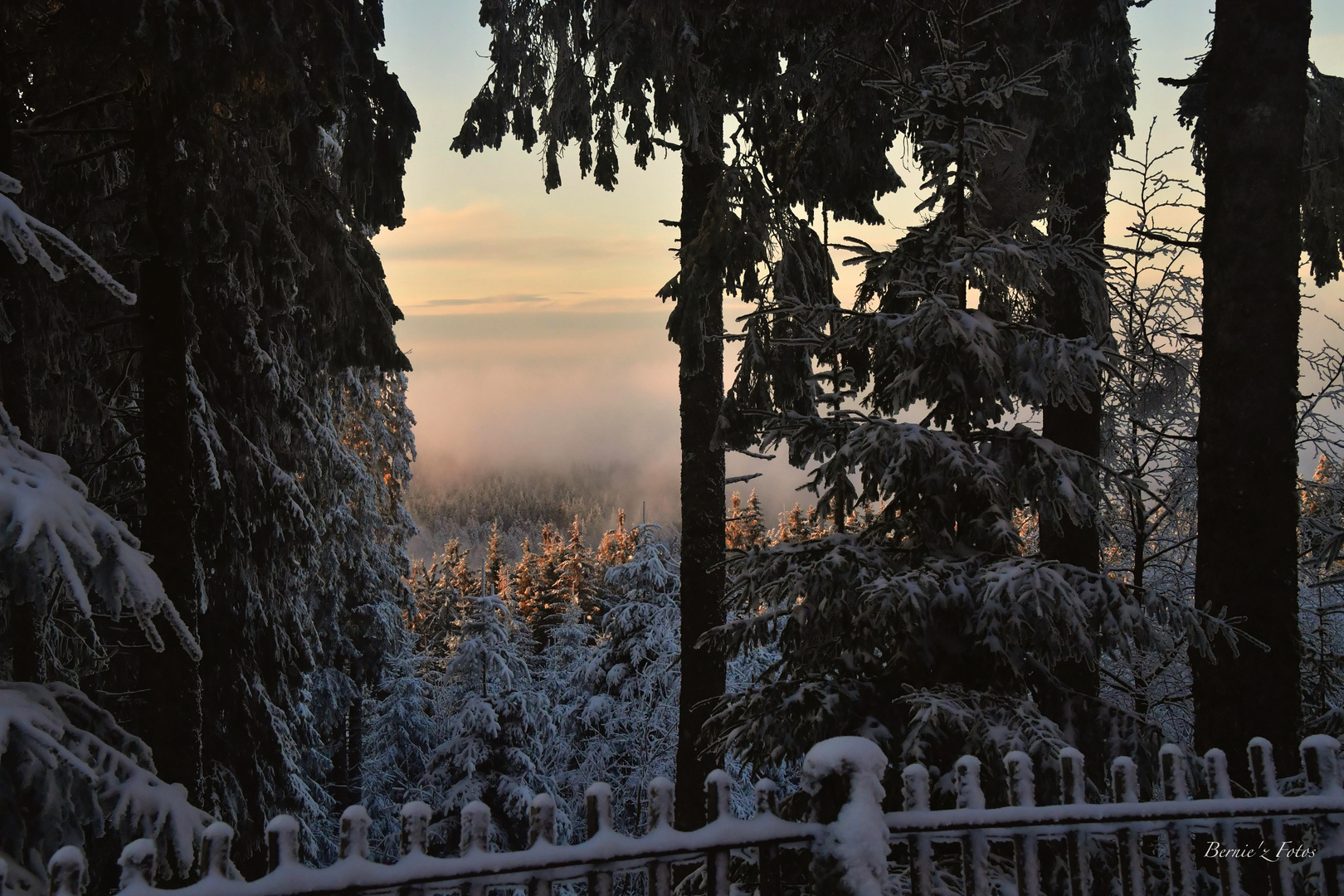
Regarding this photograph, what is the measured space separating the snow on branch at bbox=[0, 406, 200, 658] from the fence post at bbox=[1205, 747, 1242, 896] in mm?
4907

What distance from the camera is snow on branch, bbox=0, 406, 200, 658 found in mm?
3416

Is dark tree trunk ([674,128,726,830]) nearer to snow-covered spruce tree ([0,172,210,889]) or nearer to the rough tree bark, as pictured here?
the rough tree bark

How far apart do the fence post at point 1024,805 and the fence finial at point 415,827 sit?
2.45 meters

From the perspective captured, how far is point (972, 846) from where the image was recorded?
3.90 m

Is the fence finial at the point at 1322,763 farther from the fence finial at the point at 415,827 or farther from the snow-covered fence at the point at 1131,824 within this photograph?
the fence finial at the point at 415,827

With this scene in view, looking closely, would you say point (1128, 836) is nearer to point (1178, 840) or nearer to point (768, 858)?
point (1178, 840)

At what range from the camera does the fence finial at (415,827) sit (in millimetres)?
3055

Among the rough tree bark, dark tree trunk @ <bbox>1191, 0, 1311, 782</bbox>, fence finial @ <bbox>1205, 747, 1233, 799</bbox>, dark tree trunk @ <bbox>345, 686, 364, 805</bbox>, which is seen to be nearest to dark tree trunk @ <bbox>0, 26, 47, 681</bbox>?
the rough tree bark

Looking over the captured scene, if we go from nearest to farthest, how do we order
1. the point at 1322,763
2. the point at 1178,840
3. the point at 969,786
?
the point at 969,786, the point at 1178,840, the point at 1322,763

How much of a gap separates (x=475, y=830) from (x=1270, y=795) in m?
3.79

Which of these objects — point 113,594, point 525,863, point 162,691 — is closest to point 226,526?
point 162,691

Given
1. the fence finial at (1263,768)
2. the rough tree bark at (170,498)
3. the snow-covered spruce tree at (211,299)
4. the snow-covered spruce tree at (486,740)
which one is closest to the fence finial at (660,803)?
the fence finial at (1263,768)

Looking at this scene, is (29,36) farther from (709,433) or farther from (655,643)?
(655,643)

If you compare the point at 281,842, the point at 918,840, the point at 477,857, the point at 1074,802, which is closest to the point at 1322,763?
the point at 1074,802
